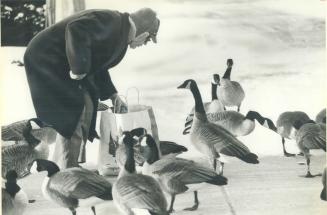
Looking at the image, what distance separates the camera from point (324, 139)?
150 cm

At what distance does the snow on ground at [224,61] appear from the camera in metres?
1.46

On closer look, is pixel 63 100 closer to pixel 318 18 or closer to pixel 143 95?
pixel 143 95

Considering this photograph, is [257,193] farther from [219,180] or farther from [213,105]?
[213,105]

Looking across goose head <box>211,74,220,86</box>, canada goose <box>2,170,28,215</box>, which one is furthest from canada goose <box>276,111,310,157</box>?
canada goose <box>2,170,28,215</box>

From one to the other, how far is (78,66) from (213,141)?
1.53 ft

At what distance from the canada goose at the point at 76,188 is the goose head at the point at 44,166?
1 centimetres

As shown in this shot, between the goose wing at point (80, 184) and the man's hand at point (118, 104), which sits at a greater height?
the man's hand at point (118, 104)

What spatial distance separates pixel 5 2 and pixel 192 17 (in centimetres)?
57

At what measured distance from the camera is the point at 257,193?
145cm

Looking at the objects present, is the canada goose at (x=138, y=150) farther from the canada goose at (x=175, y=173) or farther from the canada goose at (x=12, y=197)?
the canada goose at (x=12, y=197)

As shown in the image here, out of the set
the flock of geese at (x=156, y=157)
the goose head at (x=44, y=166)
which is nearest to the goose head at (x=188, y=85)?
the flock of geese at (x=156, y=157)

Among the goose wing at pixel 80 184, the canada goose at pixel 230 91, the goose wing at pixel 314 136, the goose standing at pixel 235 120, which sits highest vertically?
the canada goose at pixel 230 91

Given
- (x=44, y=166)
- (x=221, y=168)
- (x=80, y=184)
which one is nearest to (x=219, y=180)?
(x=221, y=168)

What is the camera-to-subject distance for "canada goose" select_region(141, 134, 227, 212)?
1412mm
